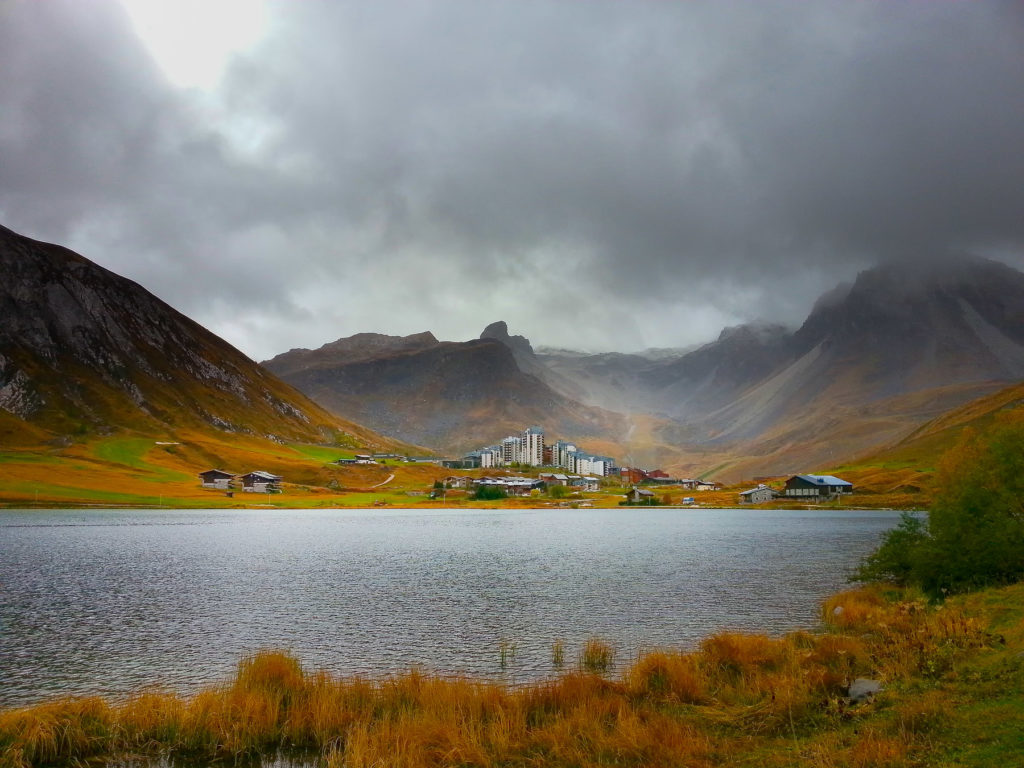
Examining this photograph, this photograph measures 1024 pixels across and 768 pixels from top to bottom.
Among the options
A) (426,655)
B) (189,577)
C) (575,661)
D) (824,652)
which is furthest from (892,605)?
(189,577)

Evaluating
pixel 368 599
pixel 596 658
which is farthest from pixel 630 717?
pixel 368 599

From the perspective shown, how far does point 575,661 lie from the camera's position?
28359 millimetres

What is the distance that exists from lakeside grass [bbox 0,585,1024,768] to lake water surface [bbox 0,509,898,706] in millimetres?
6396

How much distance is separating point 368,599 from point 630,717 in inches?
1229

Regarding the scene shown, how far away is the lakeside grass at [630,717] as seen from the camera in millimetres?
14969

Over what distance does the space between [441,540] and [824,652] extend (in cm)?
7428

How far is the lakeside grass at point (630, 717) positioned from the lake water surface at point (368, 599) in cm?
640

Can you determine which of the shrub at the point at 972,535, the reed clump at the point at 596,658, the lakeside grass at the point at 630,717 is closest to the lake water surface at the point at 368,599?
the reed clump at the point at 596,658

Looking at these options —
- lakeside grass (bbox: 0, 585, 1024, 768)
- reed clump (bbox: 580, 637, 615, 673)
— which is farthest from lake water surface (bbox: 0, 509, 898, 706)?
lakeside grass (bbox: 0, 585, 1024, 768)

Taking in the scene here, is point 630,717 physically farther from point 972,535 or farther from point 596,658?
point 972,535

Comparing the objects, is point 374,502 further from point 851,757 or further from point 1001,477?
point 851,757

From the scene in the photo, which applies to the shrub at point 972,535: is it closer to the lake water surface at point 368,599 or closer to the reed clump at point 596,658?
the lake water surface at point 368,599

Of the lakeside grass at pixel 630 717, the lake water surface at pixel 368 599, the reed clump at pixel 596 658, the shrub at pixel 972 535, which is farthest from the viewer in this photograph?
the shrub at pixel 972 535

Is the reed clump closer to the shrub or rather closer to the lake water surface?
the lake water surface
